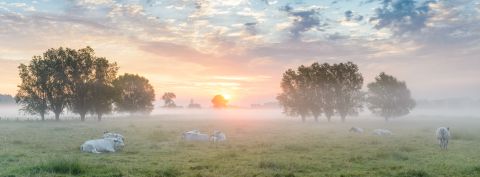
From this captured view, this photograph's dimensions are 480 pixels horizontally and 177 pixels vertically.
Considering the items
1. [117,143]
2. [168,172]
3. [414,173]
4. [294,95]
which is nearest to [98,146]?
[117,143]

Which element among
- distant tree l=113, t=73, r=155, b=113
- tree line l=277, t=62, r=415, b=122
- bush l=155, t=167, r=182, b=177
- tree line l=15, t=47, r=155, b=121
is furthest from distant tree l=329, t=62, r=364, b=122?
bush l=155, t=167, r=182, b=177

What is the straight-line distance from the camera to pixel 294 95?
271 feet

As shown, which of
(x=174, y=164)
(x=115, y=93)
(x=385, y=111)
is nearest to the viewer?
(x=174, y=164)

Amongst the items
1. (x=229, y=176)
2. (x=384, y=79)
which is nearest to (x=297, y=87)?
(x=384, y=79)

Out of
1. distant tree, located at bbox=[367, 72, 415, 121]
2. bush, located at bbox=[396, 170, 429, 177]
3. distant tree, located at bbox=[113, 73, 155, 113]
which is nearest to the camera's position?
bush, located at bbox=[396, 170, 429, 177]

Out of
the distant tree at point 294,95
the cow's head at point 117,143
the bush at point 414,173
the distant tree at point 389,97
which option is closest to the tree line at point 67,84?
the distant tree at point 294,95

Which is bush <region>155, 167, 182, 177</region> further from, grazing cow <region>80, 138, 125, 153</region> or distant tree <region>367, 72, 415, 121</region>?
distant tree <region>367, 72, 415, 121</region>

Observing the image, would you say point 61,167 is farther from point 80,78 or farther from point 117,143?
point 80,78

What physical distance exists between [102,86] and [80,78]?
4409 millimetres

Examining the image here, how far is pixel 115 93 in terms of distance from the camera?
7875 cm

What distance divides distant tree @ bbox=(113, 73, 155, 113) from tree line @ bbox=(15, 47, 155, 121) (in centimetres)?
2679

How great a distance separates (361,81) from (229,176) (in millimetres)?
69166

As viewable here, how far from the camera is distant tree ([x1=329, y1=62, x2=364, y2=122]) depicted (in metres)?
80.0

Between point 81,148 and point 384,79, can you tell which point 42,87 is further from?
point 384,79
